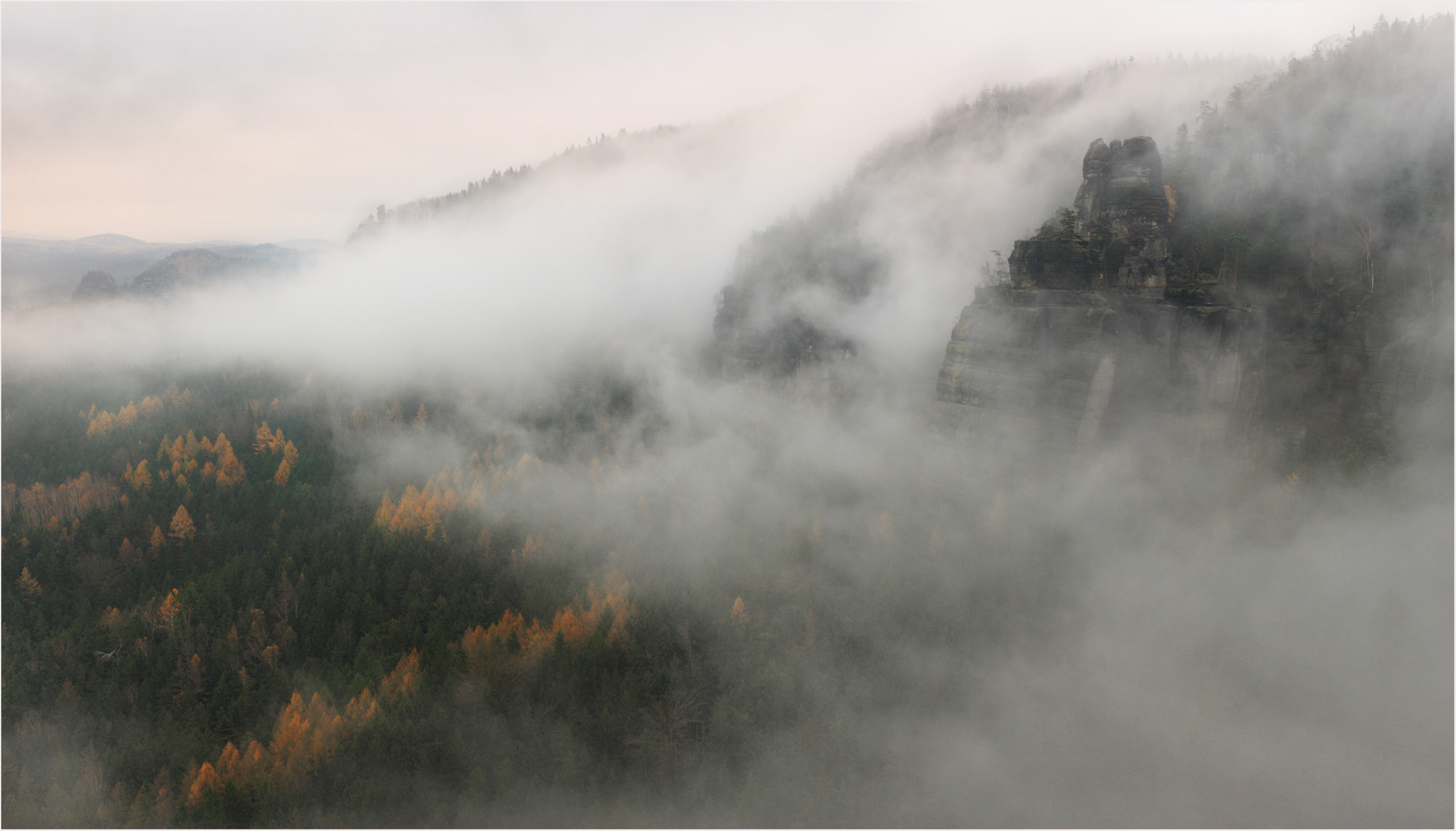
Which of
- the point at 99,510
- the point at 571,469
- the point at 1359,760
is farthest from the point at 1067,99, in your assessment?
the point at 99,510

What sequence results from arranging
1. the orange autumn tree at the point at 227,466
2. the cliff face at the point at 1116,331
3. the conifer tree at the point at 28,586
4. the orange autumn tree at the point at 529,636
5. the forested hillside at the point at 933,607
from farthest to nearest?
1. the orange autumn tree at the point at 227,466
2. the conifer tree at the point at 28,586
3. the orange autumn tree at the point at 529,636
4. the cliff face at the point at 1116,331
5. the forested hillside at the point at 933,607

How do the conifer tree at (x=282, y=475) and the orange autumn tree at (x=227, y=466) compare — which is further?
the conifer tree at (x=282, y=475)

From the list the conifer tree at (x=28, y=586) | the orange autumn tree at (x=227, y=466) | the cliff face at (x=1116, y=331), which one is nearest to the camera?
the cliff face at (x=1116, y=331)

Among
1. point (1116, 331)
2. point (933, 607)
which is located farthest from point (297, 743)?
point (1116, 331)

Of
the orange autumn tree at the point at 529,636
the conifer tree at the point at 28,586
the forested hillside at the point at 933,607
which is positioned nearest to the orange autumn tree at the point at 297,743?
the forested hillside at the point at 933,607

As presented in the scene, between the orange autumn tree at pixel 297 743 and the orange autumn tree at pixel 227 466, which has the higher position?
the orange autumn tree at pixel 227 466

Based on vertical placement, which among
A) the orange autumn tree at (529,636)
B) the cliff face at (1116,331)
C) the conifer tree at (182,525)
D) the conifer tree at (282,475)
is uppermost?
the cliff face at (1116,331)

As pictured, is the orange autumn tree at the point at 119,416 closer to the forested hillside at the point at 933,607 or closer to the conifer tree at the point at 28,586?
the forested hillside at the point at 933,607

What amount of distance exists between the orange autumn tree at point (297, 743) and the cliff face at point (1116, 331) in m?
39.5

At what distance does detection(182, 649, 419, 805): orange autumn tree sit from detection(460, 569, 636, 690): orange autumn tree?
3.73 meters

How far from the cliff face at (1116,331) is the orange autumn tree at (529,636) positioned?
94.0 feet

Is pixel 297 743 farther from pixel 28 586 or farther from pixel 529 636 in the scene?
pixel 28 586

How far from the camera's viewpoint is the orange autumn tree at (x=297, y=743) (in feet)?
102

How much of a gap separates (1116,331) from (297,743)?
4909 centimetres
